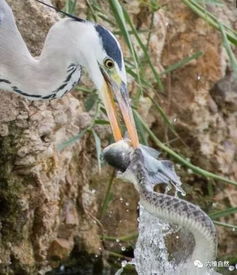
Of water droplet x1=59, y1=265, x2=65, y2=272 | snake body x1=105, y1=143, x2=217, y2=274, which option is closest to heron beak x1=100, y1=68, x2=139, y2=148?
snake body x1=105, y1=143, x2=217, y2=274

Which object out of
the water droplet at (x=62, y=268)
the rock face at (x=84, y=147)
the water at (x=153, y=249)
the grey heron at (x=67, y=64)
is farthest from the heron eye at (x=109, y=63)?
the water droplet at (x=62, y=268)

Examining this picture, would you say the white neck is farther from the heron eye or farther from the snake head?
the snake head

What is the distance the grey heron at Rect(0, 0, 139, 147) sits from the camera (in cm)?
256

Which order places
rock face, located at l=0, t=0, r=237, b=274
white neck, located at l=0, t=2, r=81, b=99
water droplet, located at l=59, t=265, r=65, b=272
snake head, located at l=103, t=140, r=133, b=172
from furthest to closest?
1. water droplet, located at l=59, t=265, r=65, b=272
2. rock face, located at l=0, t=0, r=237, b=274
3. white neck, located at l=0, t=2, r=81, b=99
4. snake head, located at l=103, t=140, r=133, b=172

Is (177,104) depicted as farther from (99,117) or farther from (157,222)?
(157,222)

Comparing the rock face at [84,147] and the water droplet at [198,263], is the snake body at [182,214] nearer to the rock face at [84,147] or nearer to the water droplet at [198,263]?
the water droplet at [198,263]

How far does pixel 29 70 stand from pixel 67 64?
12cm

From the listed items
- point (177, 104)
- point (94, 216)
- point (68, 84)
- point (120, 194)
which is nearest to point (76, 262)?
point (94, 216)

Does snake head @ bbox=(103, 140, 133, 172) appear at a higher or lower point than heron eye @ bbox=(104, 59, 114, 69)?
lower

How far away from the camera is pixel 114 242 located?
393 centimetres

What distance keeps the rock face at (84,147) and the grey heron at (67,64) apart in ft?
1.10

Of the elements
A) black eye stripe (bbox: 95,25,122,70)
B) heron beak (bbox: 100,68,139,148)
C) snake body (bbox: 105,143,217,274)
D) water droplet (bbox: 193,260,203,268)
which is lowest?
water droplet (bbox: 193,260,203,268)

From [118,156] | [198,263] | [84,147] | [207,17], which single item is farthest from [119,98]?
[84,147]

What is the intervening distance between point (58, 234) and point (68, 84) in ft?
3.32
